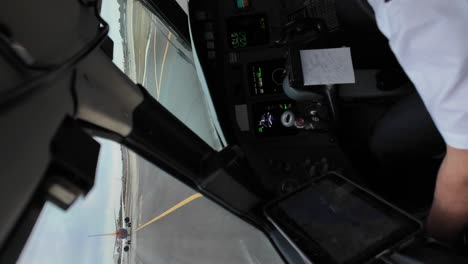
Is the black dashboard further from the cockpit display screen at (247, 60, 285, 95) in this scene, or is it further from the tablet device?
the tablet device

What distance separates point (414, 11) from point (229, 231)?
3.83 ft

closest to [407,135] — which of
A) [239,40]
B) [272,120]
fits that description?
[272,120]

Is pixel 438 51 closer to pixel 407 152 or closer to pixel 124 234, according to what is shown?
pixel 407 152

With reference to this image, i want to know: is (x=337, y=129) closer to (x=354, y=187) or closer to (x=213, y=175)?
(x=354, y=187)

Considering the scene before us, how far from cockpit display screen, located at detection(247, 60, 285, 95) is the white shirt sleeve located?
787 millimetres

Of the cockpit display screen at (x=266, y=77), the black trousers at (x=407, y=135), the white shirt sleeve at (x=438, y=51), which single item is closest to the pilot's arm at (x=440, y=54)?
the white shirt sleeve at (x=438, y=51)

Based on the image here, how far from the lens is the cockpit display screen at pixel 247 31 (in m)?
1.47

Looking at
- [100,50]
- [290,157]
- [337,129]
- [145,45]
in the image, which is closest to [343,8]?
[337,129]

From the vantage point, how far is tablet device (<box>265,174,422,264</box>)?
66cm

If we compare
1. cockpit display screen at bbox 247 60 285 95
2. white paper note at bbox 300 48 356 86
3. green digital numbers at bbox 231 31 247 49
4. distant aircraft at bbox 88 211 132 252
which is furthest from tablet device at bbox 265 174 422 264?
distant aircraft at bbox 88 211 132 252

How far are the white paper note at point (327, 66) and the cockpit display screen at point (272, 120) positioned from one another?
21 cm

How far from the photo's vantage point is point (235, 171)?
27.6 inches

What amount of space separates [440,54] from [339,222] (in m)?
0.38

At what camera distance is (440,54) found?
21.0 inches
